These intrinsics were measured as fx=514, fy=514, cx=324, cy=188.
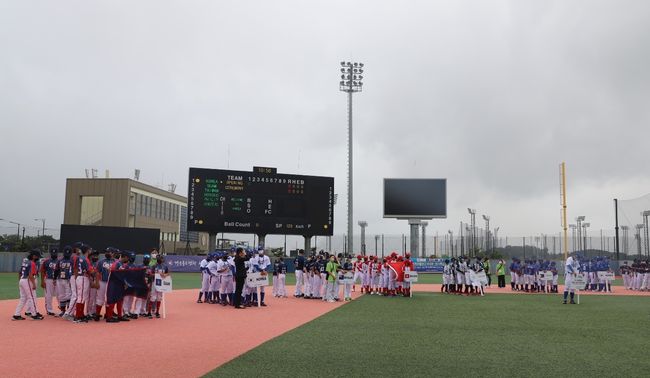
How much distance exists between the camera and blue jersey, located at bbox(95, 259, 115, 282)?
1314 centimetres

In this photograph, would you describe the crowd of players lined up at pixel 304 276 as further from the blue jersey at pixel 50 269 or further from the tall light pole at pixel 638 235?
the tall light pole at pixel 638 235

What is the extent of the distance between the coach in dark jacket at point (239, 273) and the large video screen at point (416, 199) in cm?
2680

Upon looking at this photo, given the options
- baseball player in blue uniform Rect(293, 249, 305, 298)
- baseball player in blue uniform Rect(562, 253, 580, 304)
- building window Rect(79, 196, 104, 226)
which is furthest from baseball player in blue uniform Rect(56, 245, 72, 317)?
building window Rect(79, 196, 104, 226)

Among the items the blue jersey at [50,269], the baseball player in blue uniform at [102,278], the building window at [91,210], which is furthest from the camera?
the building window at [91,210]

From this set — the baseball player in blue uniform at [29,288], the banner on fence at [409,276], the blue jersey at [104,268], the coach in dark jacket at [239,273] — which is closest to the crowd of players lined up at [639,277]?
the banner on fence at [409,276]

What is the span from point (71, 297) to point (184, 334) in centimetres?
420

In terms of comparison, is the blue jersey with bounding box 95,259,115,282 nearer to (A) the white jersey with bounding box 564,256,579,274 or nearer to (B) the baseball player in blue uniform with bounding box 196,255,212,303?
(B) the baseball player in blue uniform with bounding box 196,255,212,303

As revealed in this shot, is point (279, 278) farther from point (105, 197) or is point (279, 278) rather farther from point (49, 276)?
point (105, 197)

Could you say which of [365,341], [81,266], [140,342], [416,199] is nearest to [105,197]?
[416,199]

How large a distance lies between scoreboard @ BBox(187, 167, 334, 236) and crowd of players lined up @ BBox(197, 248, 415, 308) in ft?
32.2

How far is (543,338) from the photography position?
10.4m

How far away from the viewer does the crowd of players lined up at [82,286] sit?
12.8 m

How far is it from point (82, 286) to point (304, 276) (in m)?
10.6

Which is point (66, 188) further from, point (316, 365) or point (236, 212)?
point (316, 365)
